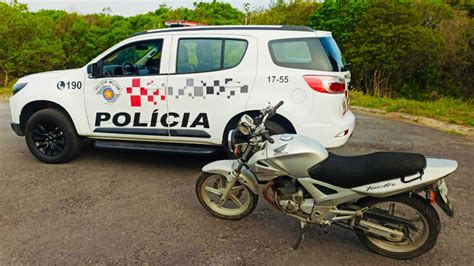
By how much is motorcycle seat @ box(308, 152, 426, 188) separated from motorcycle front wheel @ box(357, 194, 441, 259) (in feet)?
0.78

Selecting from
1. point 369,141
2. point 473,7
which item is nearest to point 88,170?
point 369,141

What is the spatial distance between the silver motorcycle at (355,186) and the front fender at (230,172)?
0.5 inches

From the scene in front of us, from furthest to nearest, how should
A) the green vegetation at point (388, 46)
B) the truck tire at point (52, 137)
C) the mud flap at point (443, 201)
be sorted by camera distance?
the green vegetation at point (388, 46) < the truck tire at point (52, 137) < the mud flap at point (443, 201)

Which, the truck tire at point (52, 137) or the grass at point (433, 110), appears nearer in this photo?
the truck tire at point (52, 137)

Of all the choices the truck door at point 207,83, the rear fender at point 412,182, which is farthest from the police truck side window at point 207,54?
the rear fender at point 412,182

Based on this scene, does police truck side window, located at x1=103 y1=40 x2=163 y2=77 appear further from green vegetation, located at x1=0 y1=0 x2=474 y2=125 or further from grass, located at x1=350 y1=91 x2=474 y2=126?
green vegetation, located at x1=0 y1=0 x2=474 y2=125

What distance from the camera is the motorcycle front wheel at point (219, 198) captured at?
364 centimetres

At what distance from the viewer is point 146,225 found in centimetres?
358

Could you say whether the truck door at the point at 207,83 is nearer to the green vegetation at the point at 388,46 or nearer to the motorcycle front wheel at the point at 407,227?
the motorcycle front wheel at the point at 407,227

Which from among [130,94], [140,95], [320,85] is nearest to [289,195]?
[320,85]

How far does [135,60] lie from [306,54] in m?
2.29

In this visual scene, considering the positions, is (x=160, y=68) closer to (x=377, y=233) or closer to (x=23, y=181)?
(x=23, y=181)

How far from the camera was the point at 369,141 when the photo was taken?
6.55 metres

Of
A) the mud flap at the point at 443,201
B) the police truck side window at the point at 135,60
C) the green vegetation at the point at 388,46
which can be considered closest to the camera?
the mud flap at the point at 443,201
